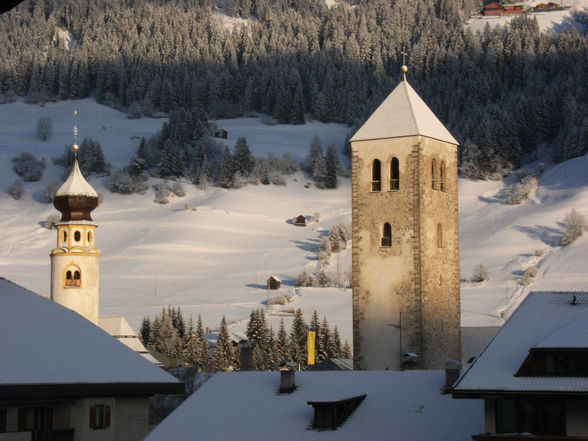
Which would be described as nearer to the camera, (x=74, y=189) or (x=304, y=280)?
(x=74, y=189)

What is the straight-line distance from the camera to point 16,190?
181000 mm

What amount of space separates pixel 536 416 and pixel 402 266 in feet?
102

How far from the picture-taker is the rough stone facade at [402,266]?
61.8 metres

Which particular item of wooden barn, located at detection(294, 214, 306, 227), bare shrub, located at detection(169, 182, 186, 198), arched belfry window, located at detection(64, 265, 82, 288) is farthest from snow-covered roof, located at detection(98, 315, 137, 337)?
bare shrub, located at detection(169, 182, 186, 198)

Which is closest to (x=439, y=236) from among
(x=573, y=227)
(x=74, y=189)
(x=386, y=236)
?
(x=386, y=236)

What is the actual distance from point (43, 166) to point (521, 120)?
60.3 metres

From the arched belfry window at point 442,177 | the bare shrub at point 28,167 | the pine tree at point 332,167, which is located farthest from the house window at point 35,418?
the bare shrub at point 28,167

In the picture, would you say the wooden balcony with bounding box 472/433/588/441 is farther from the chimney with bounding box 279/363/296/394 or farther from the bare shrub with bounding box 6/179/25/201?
the bare shrub with bounding box 6/179/25/201

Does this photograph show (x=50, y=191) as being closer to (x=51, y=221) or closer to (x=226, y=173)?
(x=51, y=221)

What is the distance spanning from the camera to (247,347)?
52500mm

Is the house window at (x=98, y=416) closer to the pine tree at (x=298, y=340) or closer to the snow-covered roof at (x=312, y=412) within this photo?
the snow-covered roof at (x=312, y=412)

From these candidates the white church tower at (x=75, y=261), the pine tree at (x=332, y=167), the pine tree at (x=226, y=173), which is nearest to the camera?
the white church tower at (x=75, y=261)

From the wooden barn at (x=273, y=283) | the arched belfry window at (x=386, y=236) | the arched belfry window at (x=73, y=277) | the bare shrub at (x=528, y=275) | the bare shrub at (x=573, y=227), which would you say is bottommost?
the wooden barn at (x=273, y=283)

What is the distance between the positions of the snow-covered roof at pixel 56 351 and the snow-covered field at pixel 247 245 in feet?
209
